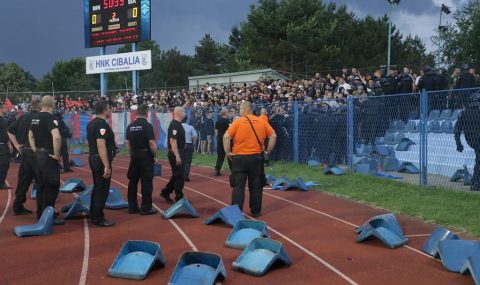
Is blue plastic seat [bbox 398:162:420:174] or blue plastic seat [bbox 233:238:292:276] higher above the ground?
blue plastic seat [bbox 398:162:420:174]

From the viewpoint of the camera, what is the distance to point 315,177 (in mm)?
14125

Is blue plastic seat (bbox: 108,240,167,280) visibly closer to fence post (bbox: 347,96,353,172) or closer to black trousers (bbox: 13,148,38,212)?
black trousers (bbox: 13,148,38,212)

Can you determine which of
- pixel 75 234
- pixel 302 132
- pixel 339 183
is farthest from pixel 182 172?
pixel 302 132

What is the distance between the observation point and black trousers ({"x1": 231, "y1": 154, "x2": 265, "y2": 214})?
8.95 metres

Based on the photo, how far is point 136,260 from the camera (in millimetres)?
6062

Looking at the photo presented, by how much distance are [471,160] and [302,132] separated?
659 cm

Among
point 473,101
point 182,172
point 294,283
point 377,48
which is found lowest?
point 294,283

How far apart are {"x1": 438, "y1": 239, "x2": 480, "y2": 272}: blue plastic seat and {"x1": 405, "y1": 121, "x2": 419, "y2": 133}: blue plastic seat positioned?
235 inches

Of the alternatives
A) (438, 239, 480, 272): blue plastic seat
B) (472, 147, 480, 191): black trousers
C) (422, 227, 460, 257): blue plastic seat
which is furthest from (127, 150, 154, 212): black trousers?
(472, 147, 480, 191): black trousers

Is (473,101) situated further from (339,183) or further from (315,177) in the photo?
(315,177)

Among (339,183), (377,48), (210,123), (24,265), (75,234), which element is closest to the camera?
(24,265)

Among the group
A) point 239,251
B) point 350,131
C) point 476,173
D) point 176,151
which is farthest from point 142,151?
point 350,131

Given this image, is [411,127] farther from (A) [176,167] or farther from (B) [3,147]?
(B) [3,147]

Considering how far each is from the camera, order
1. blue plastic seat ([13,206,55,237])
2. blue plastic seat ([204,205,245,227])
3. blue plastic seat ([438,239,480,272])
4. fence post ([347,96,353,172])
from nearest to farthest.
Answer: blue plastic seat ([438,239,480,272])
blue plastic seat ([13,206,55,237])
blue plastic seat ([204,205,245,227])
fence post ([347,96,353,172])
